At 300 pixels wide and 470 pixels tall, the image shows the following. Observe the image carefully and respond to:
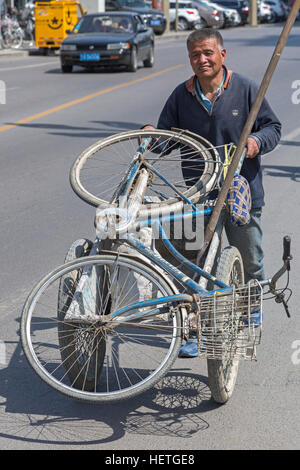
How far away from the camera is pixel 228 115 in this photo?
491cm

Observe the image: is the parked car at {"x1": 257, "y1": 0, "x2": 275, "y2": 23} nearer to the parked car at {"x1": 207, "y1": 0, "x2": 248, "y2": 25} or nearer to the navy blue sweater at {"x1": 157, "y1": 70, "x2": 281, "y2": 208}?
the parked car at {"x1": 207, "y1": 0, "x2": 248, "y2": 25}

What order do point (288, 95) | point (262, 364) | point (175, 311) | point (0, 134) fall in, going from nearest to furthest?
point (175, 311)
point (262, 364)
point (0, 134)
point (288, 95)

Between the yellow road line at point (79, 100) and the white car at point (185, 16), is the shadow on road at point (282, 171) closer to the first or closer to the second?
the yellow road line at point (79, 100)

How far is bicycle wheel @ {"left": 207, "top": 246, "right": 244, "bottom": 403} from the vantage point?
4121 millimetres

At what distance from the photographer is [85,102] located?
58.2ft

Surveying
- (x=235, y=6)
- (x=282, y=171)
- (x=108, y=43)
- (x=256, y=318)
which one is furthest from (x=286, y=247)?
(x=235, y=6)

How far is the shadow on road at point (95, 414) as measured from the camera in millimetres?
4074

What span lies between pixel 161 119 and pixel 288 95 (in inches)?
556

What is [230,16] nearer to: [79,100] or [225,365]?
[79,100]

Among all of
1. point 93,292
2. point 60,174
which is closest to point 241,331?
point 93,292

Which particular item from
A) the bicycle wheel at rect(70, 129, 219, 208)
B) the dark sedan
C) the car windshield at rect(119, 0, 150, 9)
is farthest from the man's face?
the car windshield at rect(119, 0, 150, 9)

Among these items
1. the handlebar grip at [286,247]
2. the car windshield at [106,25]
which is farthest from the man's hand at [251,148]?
the car windshield at [106,25]

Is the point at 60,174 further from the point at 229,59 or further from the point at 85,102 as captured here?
the point at 229,59

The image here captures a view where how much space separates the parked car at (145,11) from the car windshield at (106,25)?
47.2 feet
